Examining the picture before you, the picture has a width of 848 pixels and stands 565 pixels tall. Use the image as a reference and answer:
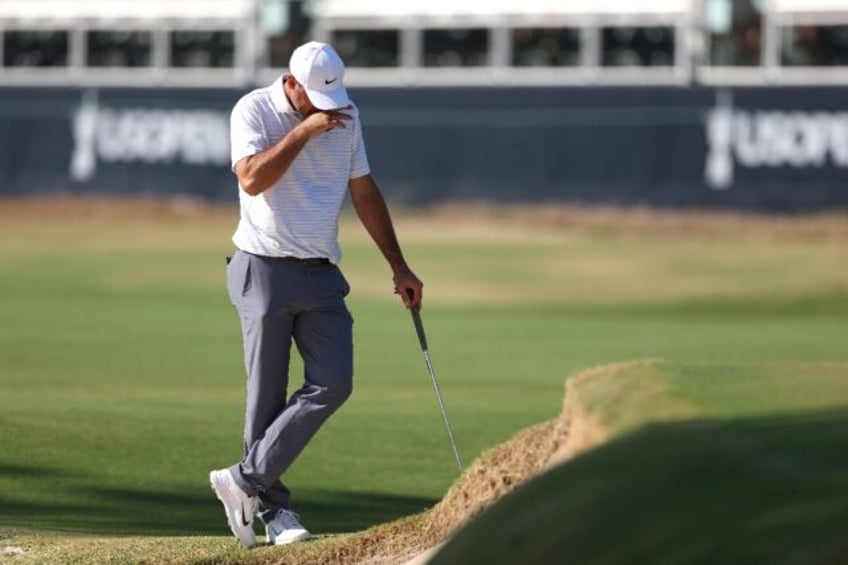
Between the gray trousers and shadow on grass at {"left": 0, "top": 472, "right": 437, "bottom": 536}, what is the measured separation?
101 centimetres

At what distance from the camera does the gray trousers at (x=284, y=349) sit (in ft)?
23.9

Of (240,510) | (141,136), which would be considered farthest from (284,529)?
(141,136)

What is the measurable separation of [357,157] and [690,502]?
11.0 feet

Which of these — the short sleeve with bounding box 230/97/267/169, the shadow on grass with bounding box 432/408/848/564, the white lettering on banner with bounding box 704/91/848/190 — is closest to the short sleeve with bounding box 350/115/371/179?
the short sleeve with bounding box 230/97/267/169

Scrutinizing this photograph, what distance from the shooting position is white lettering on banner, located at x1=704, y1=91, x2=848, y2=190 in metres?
27.4

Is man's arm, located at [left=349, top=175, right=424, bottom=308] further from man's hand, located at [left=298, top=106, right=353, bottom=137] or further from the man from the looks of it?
man's hand, located at [left=298, top=106, right=353, bottom=137]

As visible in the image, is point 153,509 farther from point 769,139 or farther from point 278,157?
point 769,139

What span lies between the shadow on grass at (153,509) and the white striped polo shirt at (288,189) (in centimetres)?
158

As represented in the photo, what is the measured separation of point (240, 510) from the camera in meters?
7.28

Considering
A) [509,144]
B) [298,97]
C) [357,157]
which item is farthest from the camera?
[509,144]

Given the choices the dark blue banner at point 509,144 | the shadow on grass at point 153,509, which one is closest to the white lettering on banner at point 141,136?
→ the dark blue banner at point 509,144

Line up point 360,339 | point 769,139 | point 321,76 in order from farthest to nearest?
point 769,139 < point 360,339 < point 321,76

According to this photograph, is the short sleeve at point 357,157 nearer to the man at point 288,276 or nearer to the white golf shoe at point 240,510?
the man at point 288,276

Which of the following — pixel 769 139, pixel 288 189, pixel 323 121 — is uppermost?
pixel 323 121
